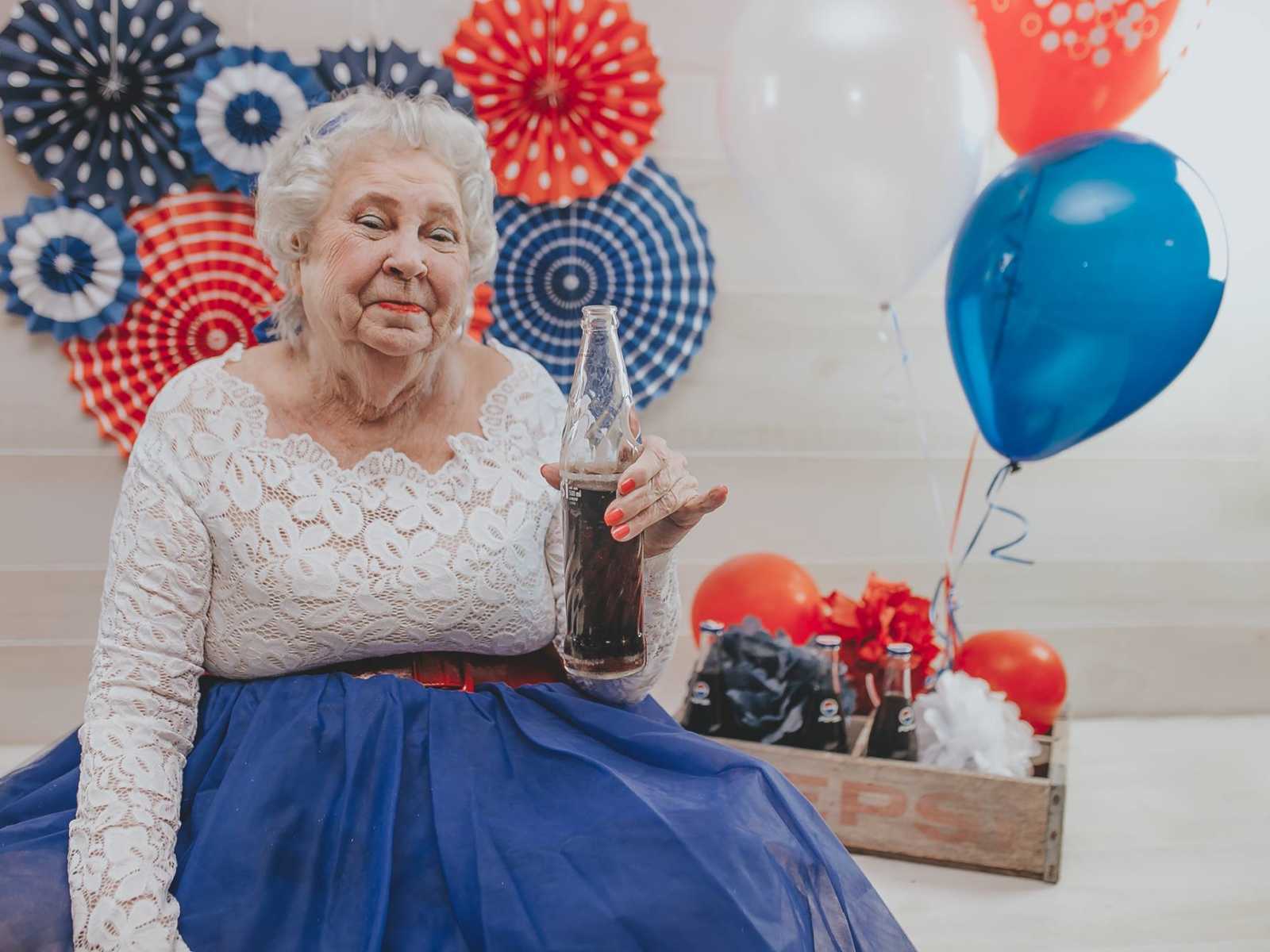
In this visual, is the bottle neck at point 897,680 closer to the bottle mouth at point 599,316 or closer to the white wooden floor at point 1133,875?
the white wooden floor at point 1133,875

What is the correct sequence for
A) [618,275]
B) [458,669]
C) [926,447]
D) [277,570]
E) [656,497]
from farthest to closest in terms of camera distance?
[926,447], [618,275], [458,669], [277,570], [656,497]

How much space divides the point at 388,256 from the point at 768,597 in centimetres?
111

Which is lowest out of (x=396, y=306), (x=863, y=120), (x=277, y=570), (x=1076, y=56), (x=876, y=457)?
(x=277, y=570)

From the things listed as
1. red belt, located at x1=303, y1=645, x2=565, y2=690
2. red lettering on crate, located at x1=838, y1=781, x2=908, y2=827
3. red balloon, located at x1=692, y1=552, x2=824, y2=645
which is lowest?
red lettering on crate, located at x1=838, y1=781, x2=908, y2=827

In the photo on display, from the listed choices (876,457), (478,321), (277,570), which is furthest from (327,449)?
(876,457)

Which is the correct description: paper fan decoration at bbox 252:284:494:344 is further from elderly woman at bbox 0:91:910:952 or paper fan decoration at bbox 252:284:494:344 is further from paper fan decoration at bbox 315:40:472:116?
elderly woman at bbox 0:91:910:952

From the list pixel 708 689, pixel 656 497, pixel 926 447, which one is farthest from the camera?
pixel 926 447

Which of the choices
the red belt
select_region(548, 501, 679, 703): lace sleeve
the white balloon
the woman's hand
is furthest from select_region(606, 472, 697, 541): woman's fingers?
the white balloon

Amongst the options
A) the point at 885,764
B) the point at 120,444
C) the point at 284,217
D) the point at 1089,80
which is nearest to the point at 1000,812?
the point at 885,764

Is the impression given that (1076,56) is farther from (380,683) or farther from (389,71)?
(380,683)

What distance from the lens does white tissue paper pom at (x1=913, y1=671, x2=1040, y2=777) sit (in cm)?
201

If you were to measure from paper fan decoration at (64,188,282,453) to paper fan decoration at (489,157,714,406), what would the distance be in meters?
0.47

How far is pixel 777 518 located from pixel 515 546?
1218mm

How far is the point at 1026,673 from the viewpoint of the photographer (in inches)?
87.4
